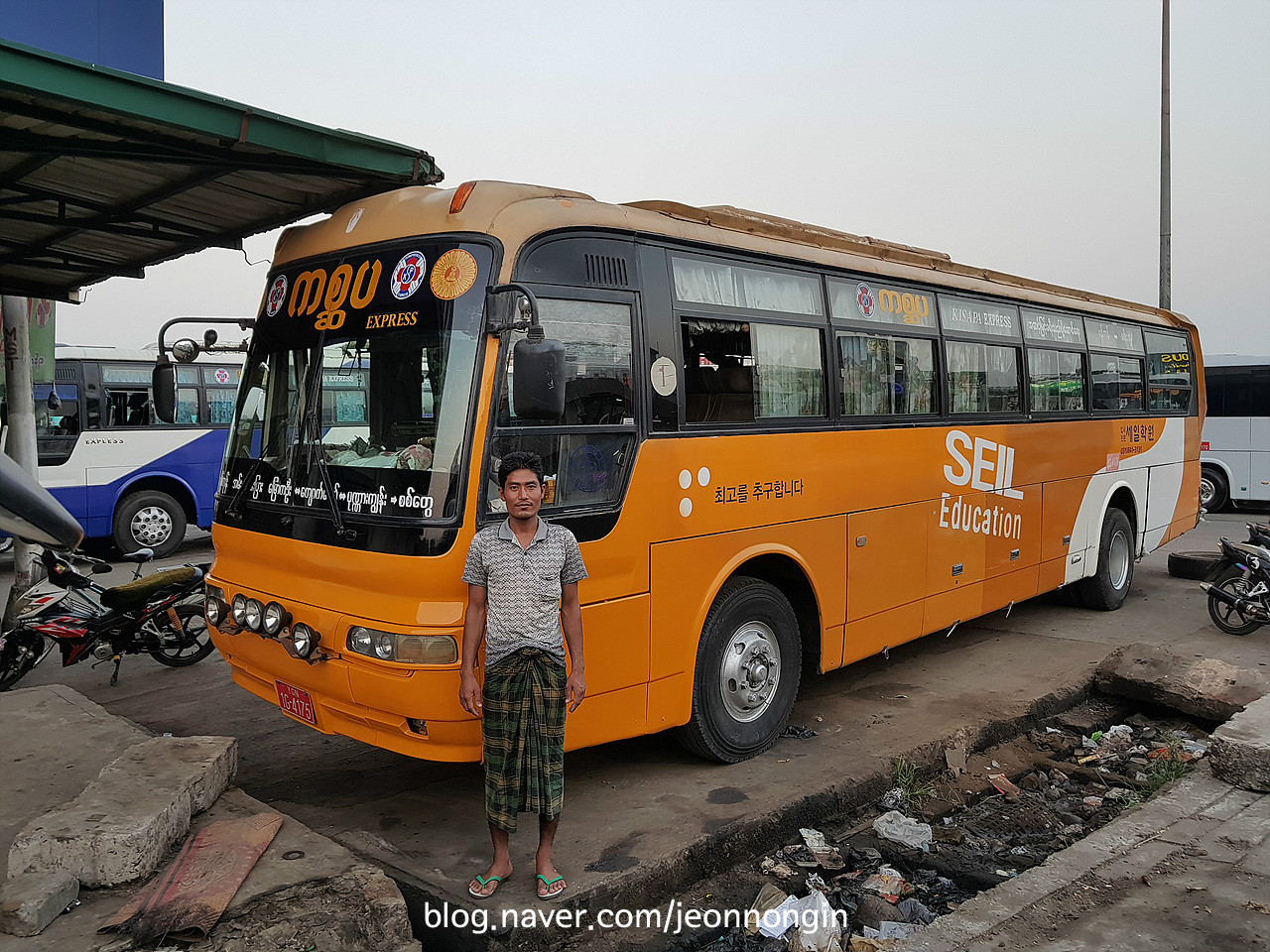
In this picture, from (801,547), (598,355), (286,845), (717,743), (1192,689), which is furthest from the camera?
(1192,689)

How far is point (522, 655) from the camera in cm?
357

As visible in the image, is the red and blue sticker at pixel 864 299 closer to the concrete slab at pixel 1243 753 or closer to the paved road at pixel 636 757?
the paved road at pixel 636 757

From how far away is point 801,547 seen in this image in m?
5.42

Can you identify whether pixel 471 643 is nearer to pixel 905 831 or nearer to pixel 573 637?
pixel 573 637

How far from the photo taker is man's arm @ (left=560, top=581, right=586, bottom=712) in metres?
3.66

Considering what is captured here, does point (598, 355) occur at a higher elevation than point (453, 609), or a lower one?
higher

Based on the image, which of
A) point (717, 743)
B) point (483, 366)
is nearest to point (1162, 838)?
point (717, 743)

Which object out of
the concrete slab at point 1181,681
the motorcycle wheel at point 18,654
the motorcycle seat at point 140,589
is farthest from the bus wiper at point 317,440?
the concrete slab at point 1181,681

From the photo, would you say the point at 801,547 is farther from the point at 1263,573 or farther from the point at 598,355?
the point at 1263,573

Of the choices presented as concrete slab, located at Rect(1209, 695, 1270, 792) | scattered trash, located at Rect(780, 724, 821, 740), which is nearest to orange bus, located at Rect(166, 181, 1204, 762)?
scattered trash, located at Rect(780, 724, 821, 740)

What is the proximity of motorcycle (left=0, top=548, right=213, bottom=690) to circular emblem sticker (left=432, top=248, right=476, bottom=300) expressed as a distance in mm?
4293

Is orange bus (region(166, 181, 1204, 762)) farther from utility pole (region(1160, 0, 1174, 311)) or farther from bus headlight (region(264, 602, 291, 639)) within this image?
utility pole (region(1160, 0, 1174, 311))

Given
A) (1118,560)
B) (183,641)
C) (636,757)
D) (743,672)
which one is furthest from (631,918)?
(1118,560)

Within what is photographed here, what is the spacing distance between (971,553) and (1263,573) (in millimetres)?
3064
